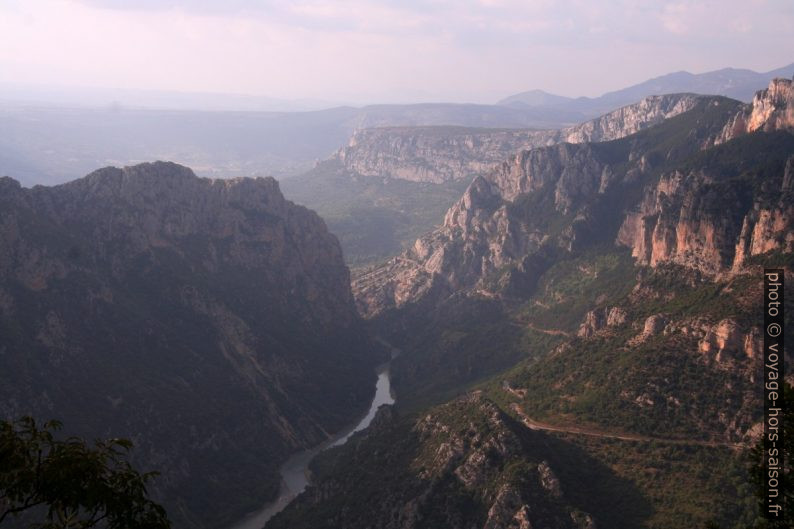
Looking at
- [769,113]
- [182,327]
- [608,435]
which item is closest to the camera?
[608,435]

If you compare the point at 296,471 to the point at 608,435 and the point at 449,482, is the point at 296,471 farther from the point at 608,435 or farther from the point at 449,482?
the point at 608,435

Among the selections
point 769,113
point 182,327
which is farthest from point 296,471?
point 769,113

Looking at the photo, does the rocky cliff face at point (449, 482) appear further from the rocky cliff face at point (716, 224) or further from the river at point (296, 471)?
the rocky cliff face at point (716, 224)

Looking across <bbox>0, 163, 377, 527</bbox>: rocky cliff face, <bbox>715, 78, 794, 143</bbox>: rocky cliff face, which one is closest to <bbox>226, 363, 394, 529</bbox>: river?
<bbox>0, 163, 377, 527</bbox>: rocky cliff face

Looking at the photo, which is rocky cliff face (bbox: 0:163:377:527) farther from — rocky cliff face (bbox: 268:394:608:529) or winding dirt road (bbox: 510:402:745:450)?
winding dirt road (bbox: 510:402:745:450)

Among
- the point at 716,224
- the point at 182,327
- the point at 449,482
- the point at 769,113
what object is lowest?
the point at 182,327

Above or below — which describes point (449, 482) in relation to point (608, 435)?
below

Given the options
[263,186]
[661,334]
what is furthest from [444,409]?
[263,186]
